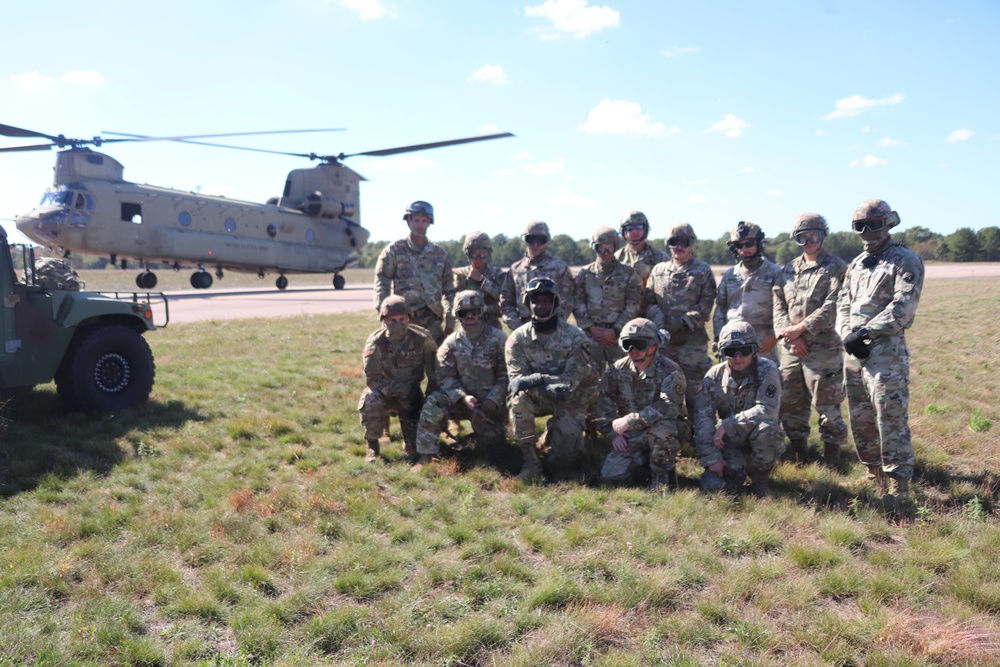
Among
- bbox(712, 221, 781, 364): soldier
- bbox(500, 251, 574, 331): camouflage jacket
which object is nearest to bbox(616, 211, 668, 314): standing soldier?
bbox(500, 251, 574, 331): camouflage jacket

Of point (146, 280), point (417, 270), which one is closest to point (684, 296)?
point (417, 270)

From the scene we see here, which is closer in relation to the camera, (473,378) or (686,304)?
(473,378)

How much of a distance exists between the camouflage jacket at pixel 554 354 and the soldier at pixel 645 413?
0.29 metres

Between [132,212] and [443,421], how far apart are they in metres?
19.5

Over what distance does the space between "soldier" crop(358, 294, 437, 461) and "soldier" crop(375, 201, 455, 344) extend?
2.99 ft

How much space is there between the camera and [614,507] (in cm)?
539

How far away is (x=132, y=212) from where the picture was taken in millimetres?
21703

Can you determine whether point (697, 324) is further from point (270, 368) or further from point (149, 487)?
point (270, 368)

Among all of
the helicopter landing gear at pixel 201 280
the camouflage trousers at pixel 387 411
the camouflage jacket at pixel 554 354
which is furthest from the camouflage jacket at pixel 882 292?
the helicopter landing gear at pixel 201 280

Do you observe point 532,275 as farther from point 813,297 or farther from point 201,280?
point 201,280

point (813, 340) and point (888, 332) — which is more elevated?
point (888, 332)

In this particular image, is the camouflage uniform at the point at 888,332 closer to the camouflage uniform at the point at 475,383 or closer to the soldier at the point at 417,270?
the camouflage uniform at the point at 475,383

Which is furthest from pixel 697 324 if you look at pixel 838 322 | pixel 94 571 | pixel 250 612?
pixel 94 571

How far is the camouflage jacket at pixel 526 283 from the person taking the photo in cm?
741
